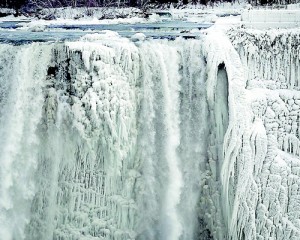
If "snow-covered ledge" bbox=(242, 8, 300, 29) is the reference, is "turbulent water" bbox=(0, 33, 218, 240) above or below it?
below

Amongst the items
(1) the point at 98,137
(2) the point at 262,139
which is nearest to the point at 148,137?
(1) the point at 98,137

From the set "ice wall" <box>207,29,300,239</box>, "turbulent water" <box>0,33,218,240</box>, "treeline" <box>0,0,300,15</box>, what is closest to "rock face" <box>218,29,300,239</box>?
"ice wall" <box>207,29,300,239</box>

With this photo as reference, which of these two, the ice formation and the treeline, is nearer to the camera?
the ice formation

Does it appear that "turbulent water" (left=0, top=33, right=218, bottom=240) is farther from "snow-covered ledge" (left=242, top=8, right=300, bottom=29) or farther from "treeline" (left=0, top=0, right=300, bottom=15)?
"treeline" (left=0, top=0, right=300, bottom=15)

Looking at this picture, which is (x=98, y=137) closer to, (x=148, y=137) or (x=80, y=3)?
(x=148, y=137)

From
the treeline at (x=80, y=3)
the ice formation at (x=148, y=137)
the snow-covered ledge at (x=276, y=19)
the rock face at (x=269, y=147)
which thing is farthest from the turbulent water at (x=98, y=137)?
the treeline at (x=80, y=3)

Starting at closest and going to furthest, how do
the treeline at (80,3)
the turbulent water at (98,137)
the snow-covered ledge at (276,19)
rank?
the turbulent water at (98,137), the snow-covered ledge at (276,19), the treeline at (80,3)

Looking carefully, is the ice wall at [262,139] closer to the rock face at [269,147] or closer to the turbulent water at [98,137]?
the rock face at [269,147]

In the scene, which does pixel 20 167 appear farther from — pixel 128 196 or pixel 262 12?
pixel 262 12
